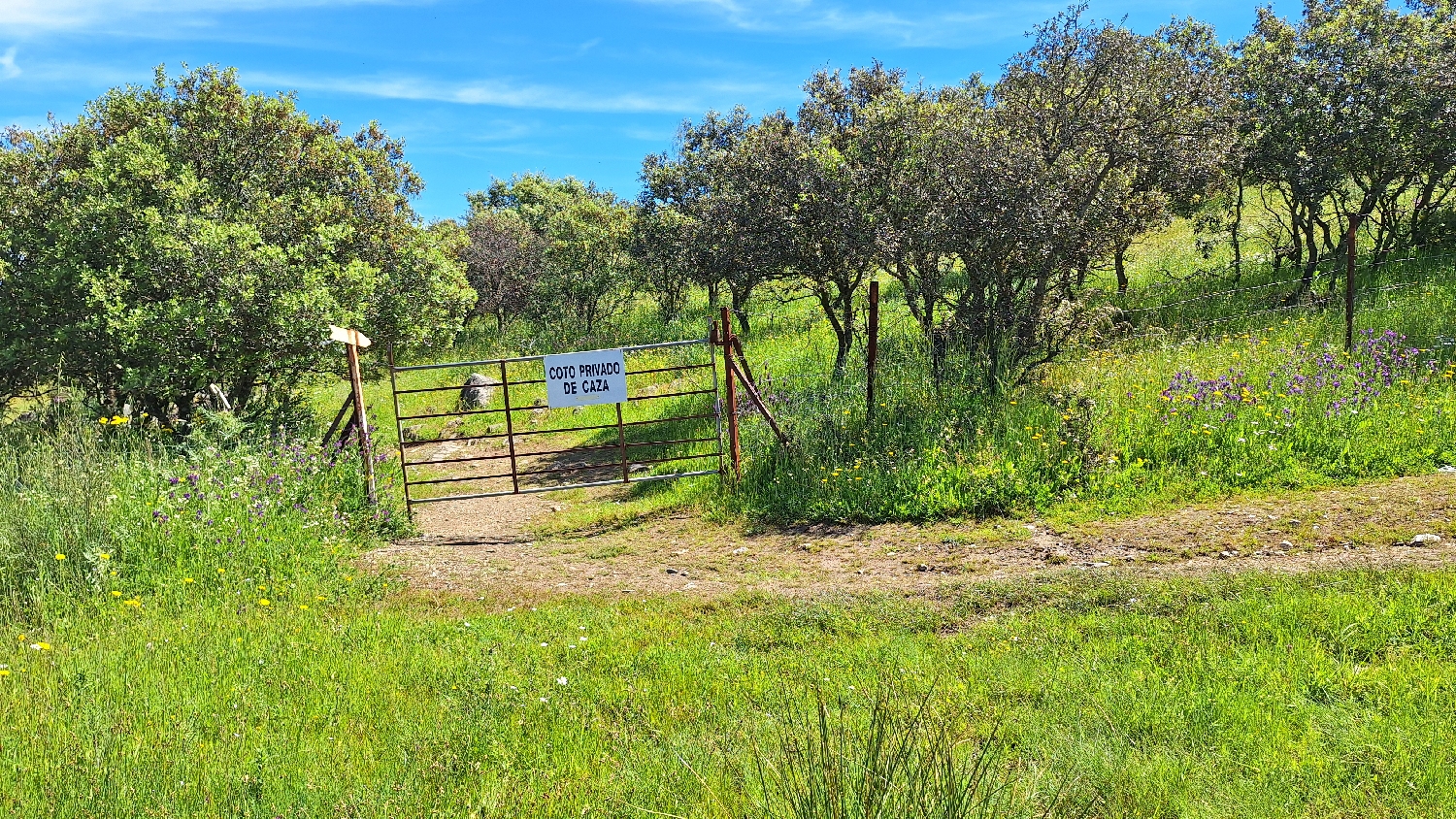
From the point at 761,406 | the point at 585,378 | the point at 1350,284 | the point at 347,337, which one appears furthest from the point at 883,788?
the point at 1350,284

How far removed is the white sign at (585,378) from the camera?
9312 mm

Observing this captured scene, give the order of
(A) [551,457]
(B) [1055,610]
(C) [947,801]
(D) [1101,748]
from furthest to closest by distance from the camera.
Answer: (A) [551,457] < (B) [1055,610] < (D) [1101,748] < (C) [947,801]

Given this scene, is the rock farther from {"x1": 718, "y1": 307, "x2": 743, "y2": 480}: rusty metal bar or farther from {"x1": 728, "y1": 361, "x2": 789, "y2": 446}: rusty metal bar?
{"x1": 728, "y1": 361, "x2": 789, "y2": 446}: rusty metal bar

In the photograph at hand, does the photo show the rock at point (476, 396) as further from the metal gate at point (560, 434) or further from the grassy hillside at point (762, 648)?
the grassy hillside at point (762, 648)

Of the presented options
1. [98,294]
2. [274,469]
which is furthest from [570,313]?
[274,469]

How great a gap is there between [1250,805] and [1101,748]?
0.60 m

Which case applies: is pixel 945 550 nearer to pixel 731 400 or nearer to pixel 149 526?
pixel 731 400

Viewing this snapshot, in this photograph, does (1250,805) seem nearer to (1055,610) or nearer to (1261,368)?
(1055,610)

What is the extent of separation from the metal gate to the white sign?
0.73 m

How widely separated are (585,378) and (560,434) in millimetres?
5741

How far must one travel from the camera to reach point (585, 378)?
9.41 metres

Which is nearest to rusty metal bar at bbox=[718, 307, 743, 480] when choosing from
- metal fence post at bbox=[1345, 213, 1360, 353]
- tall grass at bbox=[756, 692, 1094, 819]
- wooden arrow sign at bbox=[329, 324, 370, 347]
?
wooden arrow sign at bbox=[329, 324, 370, 347]

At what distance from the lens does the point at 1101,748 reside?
3.71m

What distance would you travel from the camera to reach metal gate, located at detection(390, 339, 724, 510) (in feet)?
37.5
